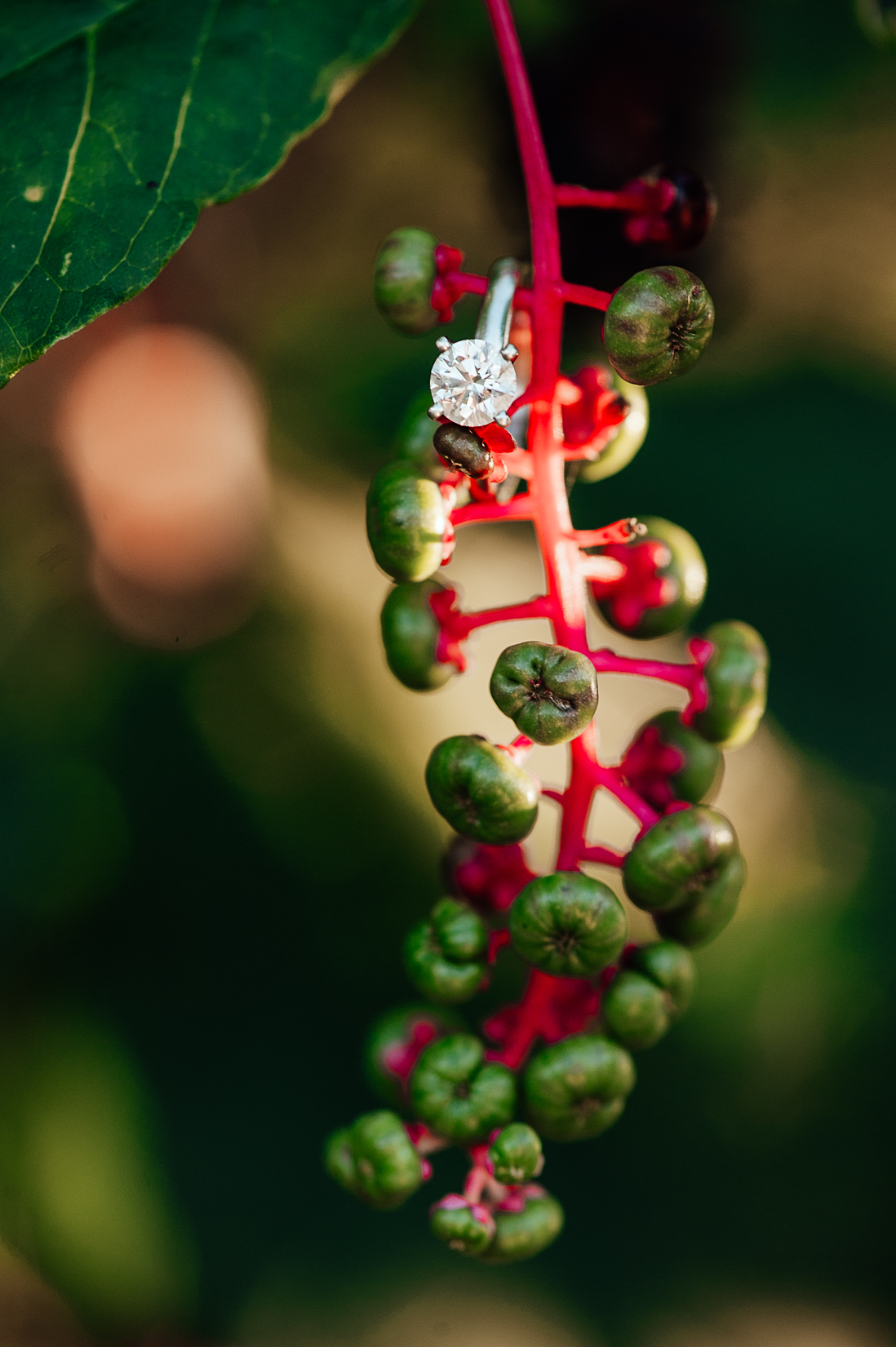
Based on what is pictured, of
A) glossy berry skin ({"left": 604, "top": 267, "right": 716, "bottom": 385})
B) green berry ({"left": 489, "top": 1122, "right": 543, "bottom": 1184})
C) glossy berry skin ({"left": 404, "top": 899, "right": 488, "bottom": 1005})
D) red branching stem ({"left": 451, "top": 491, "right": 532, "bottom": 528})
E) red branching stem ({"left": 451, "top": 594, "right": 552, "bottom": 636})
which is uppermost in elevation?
glossy berry skin ({"left": 604, "top": 267, "right": 716, "bottom": 385})

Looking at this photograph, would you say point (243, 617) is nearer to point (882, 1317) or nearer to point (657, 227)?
point (657, 227)

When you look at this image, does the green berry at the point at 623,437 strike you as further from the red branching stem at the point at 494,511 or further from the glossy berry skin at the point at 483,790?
the glossy berry skin at the point at 483,790

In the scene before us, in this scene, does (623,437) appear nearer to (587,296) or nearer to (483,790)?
(587,296)

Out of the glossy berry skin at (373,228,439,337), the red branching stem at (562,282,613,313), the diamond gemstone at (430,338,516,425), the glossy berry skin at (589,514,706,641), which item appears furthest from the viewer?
the glossy berry skin at (589,514,706,641)

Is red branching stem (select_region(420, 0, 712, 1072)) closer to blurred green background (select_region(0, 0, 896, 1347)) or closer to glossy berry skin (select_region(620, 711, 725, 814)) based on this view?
glossy berry skin (select_region(620, 711, 725, 814))

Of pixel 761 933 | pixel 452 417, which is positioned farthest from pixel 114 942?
pixel 452 417

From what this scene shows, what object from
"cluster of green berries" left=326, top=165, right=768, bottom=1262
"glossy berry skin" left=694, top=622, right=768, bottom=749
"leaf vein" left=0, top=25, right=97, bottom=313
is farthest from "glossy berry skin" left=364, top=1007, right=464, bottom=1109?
"leaf vein" left=0, top=25, right=97, bottom=313
